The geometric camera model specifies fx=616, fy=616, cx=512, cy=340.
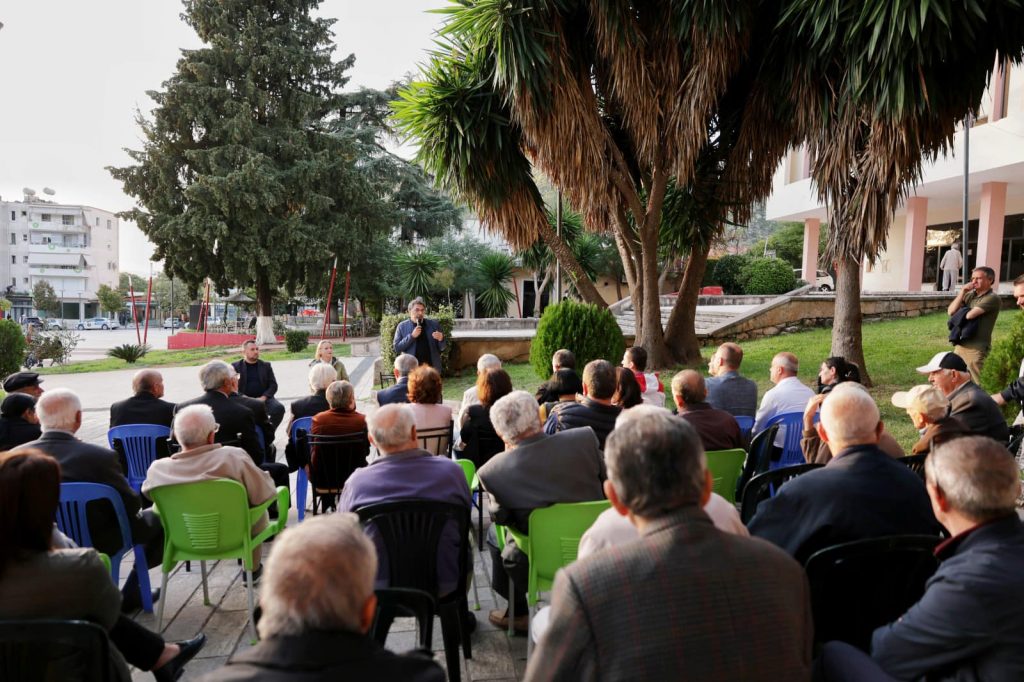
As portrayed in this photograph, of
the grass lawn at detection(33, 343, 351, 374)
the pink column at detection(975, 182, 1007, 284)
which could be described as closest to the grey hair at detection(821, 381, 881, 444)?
the pink column at detection(975, 182, 1007, 284)

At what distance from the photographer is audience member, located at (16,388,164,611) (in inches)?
115

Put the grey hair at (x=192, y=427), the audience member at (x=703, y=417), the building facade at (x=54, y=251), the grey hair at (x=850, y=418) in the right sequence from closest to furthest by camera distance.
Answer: the grey hair at (x=850, y=418) → the grey hair at (x=192, y=427) → the audience member at (x=703, y=417) → the building facade at (x=54, y=251)

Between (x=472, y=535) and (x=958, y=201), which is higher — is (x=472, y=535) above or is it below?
below

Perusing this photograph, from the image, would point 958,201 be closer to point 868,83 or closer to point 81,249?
point 868,83

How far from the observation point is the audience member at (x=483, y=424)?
4250mm

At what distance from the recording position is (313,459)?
13.2 feet

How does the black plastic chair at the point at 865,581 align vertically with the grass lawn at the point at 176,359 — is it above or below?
above

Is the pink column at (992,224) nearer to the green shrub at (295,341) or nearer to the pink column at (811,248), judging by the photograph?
the pink column at (811,248)

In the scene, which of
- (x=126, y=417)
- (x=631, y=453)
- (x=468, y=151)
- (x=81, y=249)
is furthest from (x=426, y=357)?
(x=81, y=249)

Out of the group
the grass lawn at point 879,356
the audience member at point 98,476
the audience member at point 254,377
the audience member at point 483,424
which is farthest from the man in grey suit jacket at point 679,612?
the grass lawn at point 879,356

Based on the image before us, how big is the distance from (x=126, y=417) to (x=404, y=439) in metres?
2.86

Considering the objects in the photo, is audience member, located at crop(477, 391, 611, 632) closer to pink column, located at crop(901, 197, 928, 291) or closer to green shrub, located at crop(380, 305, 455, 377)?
green shrub, located at crop(380, 305, 455, 377)

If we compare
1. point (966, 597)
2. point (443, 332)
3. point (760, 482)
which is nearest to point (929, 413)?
point (760, 482)

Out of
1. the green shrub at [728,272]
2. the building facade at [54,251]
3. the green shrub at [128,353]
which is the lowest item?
the green shrub at [128,353]
